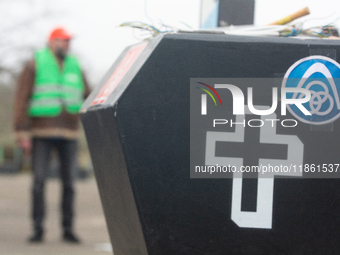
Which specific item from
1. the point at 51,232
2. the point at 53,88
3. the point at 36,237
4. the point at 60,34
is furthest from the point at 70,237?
the point at 60,34

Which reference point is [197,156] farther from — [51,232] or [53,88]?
[51,232]

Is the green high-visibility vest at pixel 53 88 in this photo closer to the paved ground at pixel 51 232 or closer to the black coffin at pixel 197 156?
the paved ground at pixel 51 232

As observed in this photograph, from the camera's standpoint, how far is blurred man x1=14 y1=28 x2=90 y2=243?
4164 mm

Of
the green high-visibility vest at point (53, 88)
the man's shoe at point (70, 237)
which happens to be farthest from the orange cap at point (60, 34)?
the man's shoe at point (70, 237)

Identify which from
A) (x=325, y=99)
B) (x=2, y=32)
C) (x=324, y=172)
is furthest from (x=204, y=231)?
(x=2, y=32)

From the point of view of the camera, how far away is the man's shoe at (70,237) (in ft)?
13.5

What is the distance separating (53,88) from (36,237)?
3.80 ft

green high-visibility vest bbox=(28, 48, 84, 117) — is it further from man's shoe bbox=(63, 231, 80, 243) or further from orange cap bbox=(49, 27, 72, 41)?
man's shoe bbox=(63, 231, 80, 243)

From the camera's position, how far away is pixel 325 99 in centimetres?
182

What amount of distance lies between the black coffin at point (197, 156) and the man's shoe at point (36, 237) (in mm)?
2401

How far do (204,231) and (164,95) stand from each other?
47 centimetres

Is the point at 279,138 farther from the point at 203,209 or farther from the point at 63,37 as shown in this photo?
the point at 63,37

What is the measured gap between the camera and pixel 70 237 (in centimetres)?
413

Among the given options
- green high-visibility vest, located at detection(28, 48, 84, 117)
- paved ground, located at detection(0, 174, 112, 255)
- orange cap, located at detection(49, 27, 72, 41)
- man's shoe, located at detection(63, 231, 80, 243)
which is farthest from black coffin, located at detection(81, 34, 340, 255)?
orange cap, located at detection(49, 27, 72, 41)
